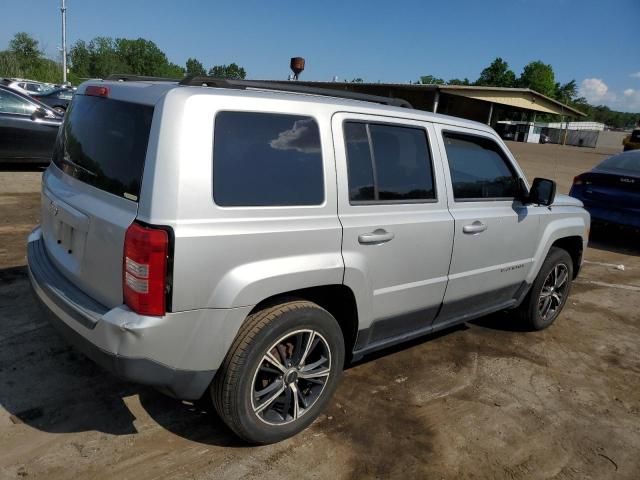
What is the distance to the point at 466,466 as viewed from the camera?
9.27ft

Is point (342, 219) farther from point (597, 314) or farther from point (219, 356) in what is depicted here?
point (597, 314)

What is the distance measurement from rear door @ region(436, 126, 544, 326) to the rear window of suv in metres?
1.98

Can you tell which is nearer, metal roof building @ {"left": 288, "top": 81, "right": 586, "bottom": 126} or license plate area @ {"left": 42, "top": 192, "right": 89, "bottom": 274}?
license plate area @ {"left": 42, "top": 192, "right": 89, "bottom": 274}

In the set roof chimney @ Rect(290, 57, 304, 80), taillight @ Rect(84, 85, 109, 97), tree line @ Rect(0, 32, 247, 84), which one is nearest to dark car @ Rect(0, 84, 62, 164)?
roof chimney @ Rect(290, 57, 304, 80)

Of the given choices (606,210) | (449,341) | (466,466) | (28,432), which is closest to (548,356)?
(449,341)

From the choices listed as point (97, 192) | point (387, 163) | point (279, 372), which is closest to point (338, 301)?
point (279, 372)

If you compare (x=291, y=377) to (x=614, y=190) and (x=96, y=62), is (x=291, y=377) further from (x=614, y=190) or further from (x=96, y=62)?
(x=96, y=62)

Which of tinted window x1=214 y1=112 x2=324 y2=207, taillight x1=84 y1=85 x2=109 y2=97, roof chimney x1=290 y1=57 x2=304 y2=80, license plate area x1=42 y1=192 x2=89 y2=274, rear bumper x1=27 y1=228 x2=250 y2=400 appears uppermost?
roof chimney x1=290 y1=57 x2=304 y2=80

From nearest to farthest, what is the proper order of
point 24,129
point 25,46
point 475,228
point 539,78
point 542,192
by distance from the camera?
point 475,228, point 542,192, point 24,129, point 25,46, point 539,78

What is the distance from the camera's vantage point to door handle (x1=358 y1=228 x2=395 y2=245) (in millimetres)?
2902

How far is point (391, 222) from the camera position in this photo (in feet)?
10.0

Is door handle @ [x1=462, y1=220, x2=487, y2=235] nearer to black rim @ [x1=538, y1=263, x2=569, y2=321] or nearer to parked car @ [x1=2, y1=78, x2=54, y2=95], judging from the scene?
black rim @ [x1=538, y1=263, x2=569, y2=321]

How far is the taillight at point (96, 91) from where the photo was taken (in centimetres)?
274

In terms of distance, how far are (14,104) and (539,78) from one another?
4238 inches
